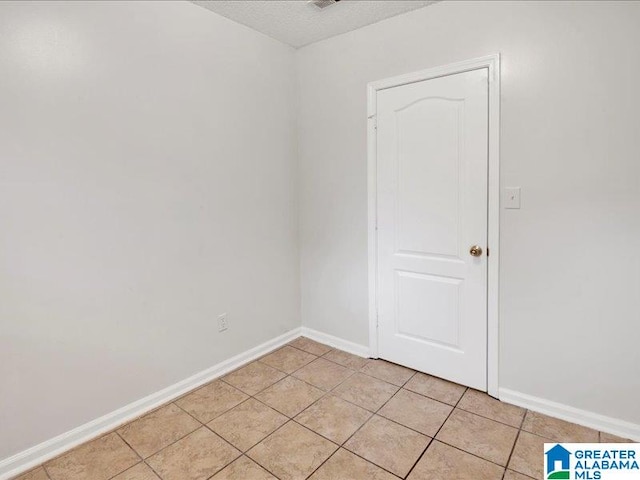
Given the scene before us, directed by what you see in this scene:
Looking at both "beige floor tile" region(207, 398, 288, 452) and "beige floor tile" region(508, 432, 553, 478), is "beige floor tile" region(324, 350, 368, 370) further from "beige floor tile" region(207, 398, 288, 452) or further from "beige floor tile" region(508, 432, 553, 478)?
"beige floor tile" region(508, 432, 553, 478)

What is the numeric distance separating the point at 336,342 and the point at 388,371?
0.59 metres

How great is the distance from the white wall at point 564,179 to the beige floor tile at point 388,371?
2.21 feet

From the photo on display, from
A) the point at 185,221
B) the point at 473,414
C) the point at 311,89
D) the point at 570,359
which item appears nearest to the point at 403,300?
Answer: the point at 473,414

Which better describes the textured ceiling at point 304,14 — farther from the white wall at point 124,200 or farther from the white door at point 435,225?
the white door at point 435,225

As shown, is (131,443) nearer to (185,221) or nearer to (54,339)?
(54,339)

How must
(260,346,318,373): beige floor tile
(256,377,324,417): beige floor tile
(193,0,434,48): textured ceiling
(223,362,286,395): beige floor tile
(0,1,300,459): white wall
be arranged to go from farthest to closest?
1. (260,346,318,373): beige floor tile
2. (223,362,286,395): beige floor tile
3. (193,0,434,48): textured ceiling
4. (256,377,324,417): beige floor tile
5. (0,1,300,459): white wall

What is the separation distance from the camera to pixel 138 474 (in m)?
1.82

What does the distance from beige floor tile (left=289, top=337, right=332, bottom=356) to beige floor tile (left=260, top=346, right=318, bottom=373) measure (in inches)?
2.4

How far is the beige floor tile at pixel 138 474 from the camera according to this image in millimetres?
1794

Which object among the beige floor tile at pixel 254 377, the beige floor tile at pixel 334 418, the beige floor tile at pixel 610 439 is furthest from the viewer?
the beige floor tile at pixel 254 377

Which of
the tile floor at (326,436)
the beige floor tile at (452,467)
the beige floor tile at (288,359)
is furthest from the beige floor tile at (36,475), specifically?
the beige floor tile at (452,467)

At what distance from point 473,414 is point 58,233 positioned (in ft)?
8.44

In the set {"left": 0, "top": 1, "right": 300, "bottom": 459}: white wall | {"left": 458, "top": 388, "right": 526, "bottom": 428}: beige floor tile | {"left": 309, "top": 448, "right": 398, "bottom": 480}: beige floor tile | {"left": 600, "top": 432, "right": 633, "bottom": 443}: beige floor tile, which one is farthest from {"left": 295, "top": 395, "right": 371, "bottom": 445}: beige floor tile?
{"left": 600, "top": 432, "right": 633, "bottom": 443}: beige floor tile

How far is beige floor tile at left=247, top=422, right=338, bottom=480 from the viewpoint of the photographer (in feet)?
6.01
